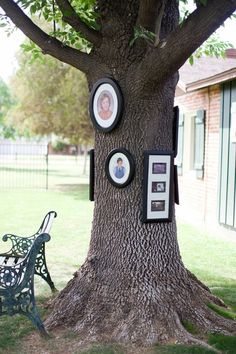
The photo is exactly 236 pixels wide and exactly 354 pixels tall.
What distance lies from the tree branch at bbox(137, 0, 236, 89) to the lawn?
7.61ft

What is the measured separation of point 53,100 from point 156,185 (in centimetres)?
1920

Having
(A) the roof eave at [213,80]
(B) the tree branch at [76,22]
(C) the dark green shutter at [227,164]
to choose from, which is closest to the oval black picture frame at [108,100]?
(B) the tree branch at [76,22]

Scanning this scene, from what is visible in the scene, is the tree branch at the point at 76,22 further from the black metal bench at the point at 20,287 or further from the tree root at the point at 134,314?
the tree root at the point at 134,314

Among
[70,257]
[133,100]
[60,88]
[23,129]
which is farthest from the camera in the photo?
[23,129]

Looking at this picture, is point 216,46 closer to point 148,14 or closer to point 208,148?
point 148,14

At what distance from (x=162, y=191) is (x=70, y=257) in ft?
12.6

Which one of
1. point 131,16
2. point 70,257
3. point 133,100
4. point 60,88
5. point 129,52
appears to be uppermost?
point 60,88

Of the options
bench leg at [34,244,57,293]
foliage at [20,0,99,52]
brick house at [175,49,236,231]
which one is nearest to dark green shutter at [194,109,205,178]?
brick house at [175,49,236,231]

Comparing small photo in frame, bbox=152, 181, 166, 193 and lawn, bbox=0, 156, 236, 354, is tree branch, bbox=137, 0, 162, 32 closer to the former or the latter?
small photo in frame, bbox=152, 181, 166, 193

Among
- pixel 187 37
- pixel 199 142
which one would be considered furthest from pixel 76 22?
pixel 199 142

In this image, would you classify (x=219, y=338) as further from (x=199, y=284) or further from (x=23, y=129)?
(x=23, y=129)

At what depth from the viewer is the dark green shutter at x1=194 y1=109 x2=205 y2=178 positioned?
12214 mm

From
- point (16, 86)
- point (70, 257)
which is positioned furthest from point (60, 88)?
point (70, 257)

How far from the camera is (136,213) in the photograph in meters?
4.96
